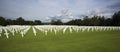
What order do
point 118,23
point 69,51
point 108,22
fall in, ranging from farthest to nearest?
point 108,22, point 118,23, point 69,51

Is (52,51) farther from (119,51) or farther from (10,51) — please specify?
(119,51)

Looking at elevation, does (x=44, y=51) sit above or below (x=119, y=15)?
below

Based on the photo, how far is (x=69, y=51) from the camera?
7512 millimetres

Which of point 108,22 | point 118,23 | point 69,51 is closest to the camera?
point 69,51

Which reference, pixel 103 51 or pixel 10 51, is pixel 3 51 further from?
pixel 103 51

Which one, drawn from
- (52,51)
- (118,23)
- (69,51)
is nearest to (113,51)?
(69,51)

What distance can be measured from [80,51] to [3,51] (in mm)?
4115

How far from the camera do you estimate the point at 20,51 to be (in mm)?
7570

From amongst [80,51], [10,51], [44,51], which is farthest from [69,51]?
[10,51]

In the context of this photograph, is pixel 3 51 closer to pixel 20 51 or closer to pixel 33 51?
pixel 20 51

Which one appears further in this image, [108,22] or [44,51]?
[108,22]

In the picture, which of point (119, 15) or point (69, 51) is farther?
point (119, 15)

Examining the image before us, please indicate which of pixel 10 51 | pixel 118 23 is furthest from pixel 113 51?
pixel 118 23

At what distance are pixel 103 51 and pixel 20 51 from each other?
4380 mm
